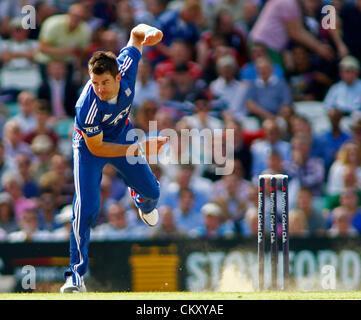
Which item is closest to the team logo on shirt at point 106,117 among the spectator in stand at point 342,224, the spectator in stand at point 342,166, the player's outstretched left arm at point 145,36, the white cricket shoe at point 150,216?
the player's outstretched left arm at point 145,36

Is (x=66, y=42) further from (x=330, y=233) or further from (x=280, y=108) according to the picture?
(x=330, y=233)

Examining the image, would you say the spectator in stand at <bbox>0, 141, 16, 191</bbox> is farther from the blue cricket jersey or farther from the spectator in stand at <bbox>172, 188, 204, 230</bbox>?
the blue cricket jersey

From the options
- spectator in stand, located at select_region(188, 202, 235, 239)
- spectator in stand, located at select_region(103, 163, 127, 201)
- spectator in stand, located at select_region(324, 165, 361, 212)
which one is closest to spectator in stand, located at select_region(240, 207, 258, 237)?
spectator in stand, located at select_region(188, 202, 235, 239)

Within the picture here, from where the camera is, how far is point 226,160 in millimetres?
11148

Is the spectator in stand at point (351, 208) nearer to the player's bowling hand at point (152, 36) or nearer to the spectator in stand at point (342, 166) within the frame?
the spectator in stand at point (342, 166)

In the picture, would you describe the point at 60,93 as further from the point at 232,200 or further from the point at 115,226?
the point at 232,200

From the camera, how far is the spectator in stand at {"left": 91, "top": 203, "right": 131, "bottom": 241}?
10.5 m

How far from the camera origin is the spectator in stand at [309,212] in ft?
34.1

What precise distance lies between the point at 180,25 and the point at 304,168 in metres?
3.18

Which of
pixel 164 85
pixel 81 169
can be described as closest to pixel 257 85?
pixel 164 85

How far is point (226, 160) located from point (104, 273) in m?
2.53

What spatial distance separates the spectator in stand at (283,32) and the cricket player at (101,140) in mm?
4709

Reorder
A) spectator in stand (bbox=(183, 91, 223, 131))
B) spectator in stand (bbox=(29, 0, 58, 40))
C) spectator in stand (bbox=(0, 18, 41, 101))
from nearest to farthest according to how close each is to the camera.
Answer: spectator in stand (bbox=(183, 91, 223, 131)) → spectator in stand (bbox=(0, 18, 41, 101)) → spectator in stand (bbox=(29, 0, 58, 40))

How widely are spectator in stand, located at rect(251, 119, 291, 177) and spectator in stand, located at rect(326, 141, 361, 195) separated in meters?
0.65
